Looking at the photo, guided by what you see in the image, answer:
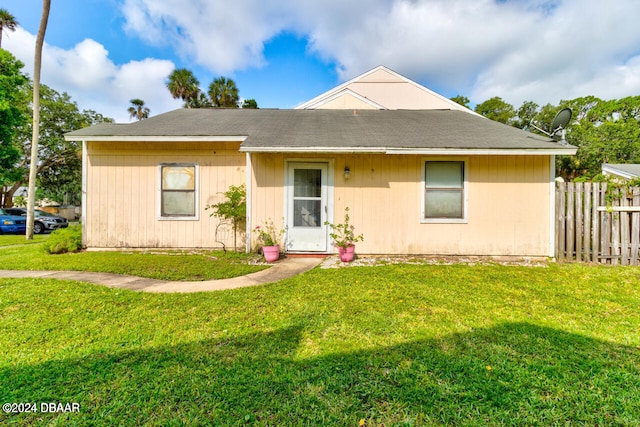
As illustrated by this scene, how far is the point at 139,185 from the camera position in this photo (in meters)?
6.87

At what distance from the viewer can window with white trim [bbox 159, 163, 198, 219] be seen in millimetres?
6898

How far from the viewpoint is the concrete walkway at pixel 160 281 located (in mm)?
4211

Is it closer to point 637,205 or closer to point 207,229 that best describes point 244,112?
point 207,229

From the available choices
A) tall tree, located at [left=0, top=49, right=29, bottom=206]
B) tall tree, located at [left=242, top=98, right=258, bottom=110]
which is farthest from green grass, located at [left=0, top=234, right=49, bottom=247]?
tall tree, located at [left=242, top=98, right=258, bottom=110]

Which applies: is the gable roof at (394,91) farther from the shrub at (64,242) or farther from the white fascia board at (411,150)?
the shrub at (64,242)

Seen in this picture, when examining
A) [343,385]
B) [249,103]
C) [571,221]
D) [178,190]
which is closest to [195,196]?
[178,190]

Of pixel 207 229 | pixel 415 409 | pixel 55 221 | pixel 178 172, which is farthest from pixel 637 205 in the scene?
pixel 55 221

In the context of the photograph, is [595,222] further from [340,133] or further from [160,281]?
[160,281]

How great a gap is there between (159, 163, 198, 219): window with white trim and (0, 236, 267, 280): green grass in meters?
1.11

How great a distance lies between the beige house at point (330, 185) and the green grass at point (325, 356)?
93.9 inches

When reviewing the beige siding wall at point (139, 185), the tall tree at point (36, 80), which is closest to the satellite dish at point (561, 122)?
the beige siding wall at point (139, 185)

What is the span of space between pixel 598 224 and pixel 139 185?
10.6m

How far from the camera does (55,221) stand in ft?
47.7

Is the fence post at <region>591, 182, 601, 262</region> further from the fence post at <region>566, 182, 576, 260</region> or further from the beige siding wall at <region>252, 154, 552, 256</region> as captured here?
the beige siding wall at <region>252, 154, 552, 256</region>
